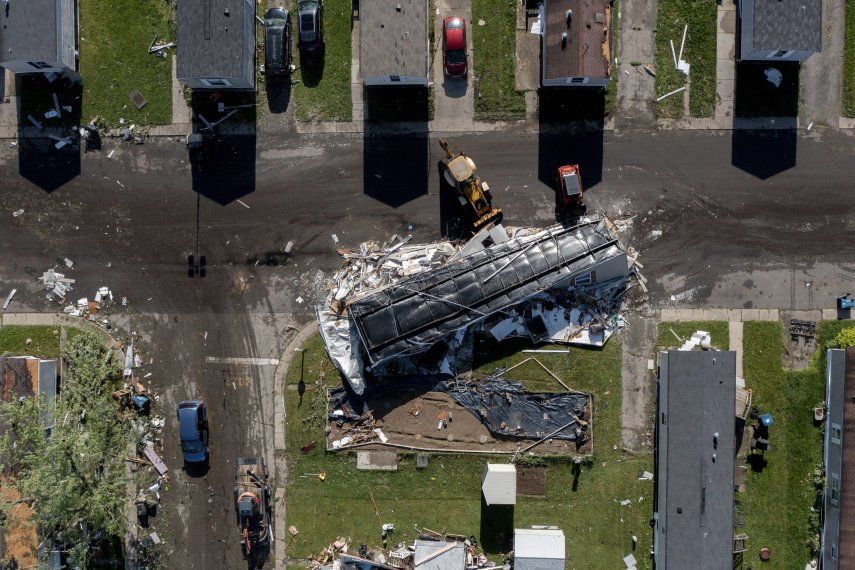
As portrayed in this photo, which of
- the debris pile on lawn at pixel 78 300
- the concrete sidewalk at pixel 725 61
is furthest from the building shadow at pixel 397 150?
the concrete sidewalk at pixel 725 61

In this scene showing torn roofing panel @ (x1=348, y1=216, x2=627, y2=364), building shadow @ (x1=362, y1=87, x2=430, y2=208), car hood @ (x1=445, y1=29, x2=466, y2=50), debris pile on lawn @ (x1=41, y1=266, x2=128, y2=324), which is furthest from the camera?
debris pile on lawn @ (x1=41, y1=266, x2=128, y2=324)

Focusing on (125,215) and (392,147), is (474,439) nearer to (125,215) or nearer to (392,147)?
(392,147)

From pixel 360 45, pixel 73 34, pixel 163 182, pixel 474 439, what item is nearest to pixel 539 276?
pixel 474 439

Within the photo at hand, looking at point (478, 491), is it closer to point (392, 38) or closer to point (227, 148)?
point (227, 148)

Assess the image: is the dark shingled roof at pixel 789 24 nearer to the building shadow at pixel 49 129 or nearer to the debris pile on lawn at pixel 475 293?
the debris pile on lawn at pixel 475 293

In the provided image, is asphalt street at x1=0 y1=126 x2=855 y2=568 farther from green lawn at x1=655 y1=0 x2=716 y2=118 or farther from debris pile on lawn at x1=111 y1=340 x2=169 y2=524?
green lawn at x1=655 y1=0 x2=716 y2=118

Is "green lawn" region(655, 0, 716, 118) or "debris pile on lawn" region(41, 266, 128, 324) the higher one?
"green lawn" region(655, 0, 716, 118)

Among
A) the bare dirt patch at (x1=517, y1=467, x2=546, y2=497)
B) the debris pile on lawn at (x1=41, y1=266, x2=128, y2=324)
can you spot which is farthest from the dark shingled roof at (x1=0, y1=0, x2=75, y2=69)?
the bare dirt patch at (x1=517, y1=467, x2=546, y2=497)

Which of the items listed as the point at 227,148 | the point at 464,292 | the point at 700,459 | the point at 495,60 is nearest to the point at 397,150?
the point at 495,60
